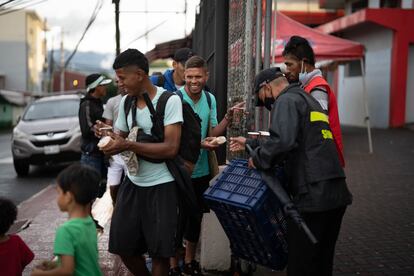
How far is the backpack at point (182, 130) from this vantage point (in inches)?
135

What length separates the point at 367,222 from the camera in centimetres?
661

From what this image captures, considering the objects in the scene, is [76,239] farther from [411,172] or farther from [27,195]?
[411,172]

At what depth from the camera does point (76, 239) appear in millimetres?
2639

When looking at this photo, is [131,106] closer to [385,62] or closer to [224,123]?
[224,123]

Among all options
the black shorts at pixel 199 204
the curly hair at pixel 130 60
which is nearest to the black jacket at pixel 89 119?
the black shorts at pixel 199 204

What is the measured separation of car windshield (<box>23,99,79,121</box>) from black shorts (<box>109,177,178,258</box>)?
9.03 m

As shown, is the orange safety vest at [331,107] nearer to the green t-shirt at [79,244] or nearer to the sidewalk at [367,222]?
the sidewalk at [367,222]

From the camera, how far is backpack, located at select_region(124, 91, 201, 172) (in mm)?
3430

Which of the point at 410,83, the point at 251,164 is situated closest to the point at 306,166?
the point at 251,164

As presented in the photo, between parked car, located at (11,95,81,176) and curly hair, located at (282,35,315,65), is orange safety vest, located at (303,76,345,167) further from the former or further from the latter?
parked car, located at (11,95,81,176)

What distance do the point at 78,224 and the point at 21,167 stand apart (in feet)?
31.6

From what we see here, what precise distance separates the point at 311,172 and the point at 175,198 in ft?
3.24

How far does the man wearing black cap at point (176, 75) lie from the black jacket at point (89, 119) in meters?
1.22

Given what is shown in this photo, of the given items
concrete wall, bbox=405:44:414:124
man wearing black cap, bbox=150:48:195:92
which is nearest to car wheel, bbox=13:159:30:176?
man wearing black cap, bbox=150:48:195:92
